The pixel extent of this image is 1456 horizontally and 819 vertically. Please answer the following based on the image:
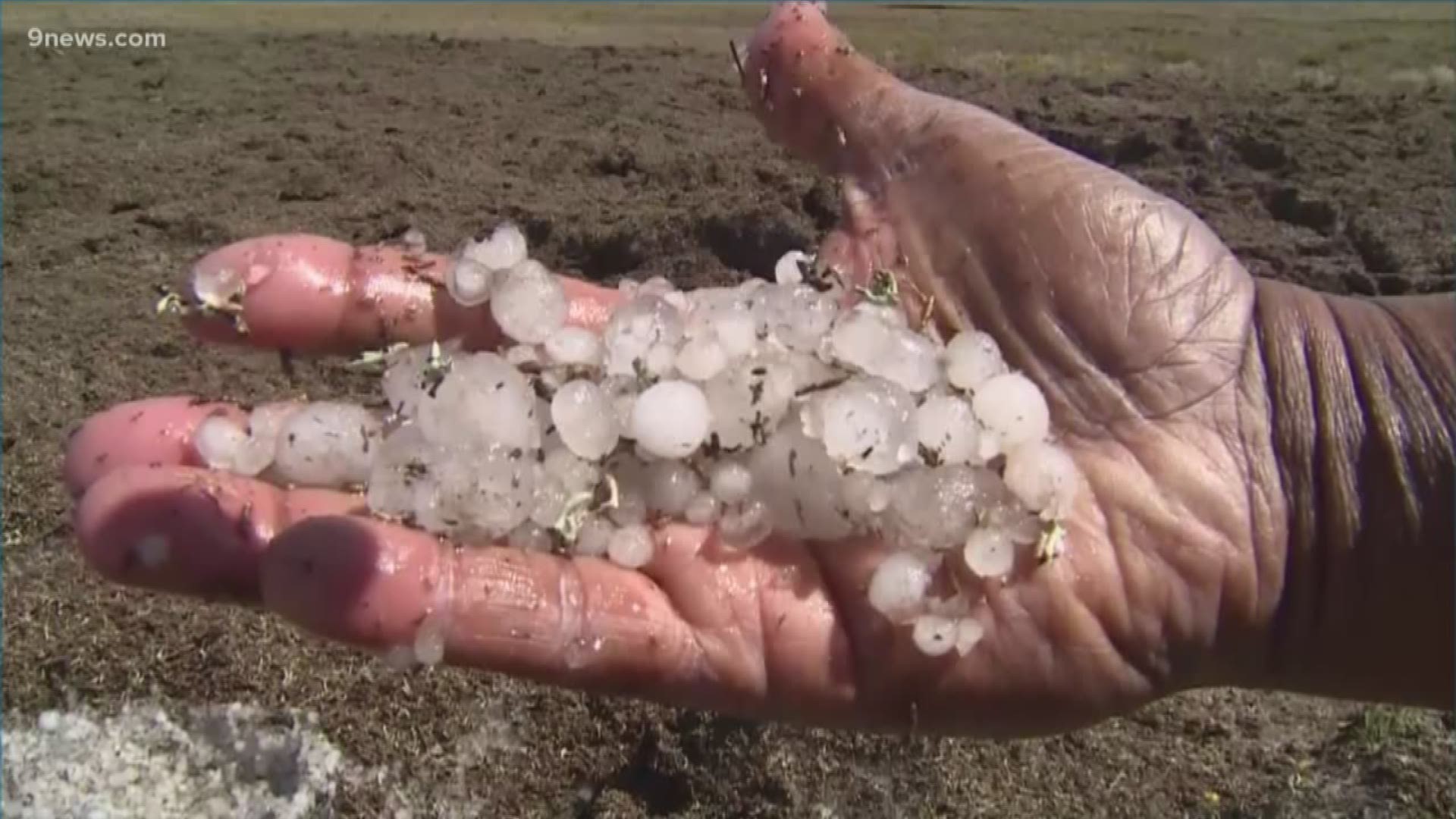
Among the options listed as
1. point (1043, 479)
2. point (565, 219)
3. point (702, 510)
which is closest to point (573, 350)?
point (702, 510)

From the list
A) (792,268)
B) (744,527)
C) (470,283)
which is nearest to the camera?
(744,527)

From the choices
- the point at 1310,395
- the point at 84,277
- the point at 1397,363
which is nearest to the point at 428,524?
the point at 1310,395

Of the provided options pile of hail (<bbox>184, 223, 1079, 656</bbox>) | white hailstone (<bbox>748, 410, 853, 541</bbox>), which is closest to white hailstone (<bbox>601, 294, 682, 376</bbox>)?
pile of hail (<bbox>184, 223, 1079, 656</bbox>)

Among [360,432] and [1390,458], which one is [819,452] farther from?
[1390,458]

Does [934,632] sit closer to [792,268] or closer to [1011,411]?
[1011,411]

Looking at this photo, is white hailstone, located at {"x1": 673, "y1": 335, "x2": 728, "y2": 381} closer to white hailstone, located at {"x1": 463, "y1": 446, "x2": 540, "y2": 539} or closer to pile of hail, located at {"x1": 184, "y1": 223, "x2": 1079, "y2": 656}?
pile of hail, located at {"x1": 184, "y1": 223, "x2": 1079, "y2": 656}
